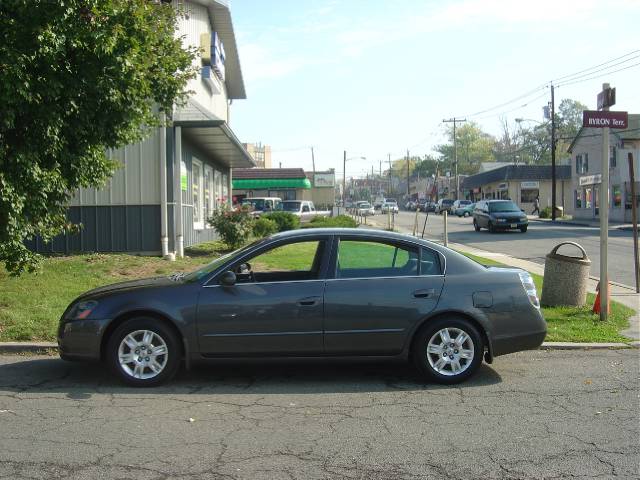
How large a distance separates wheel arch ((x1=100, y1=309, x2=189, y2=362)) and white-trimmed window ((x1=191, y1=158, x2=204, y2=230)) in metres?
13.0

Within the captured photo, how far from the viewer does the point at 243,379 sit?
6500 mm

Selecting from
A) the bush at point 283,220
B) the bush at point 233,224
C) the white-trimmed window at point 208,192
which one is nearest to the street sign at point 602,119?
the bush at point 233,224

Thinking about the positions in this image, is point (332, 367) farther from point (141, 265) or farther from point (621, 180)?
point (621, 180)

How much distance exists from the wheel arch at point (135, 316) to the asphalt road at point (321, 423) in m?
0.38

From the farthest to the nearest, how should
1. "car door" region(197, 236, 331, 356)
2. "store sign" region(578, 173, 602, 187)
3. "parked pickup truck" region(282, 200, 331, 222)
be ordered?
1. "store sign" region(578, 173, 602, 187)
2. "parked pickup truck" region(282, 200, 331, 222)
3. "car door" region(197, 236, 331, 356)

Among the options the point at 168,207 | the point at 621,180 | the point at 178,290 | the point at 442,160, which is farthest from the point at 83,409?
the point at 442,160

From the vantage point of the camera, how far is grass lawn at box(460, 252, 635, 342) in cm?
826

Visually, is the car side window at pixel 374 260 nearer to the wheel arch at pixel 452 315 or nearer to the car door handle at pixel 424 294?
the car door handle at pixel 424 294

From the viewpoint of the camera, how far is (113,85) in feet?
25.9

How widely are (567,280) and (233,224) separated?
9045 mm

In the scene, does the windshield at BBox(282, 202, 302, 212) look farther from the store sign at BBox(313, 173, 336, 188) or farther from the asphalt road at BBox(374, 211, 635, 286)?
the store sign at BBox(313, 173, 336, 188)

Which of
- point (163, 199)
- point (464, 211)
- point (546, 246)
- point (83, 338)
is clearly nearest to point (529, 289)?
point (83, 338)

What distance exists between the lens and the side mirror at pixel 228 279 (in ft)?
20.0

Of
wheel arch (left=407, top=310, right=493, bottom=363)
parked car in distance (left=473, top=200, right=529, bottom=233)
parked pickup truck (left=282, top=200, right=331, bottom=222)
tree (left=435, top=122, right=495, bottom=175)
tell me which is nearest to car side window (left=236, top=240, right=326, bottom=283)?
wheel arch (left=407, top=310, right=493, bottom=363)
